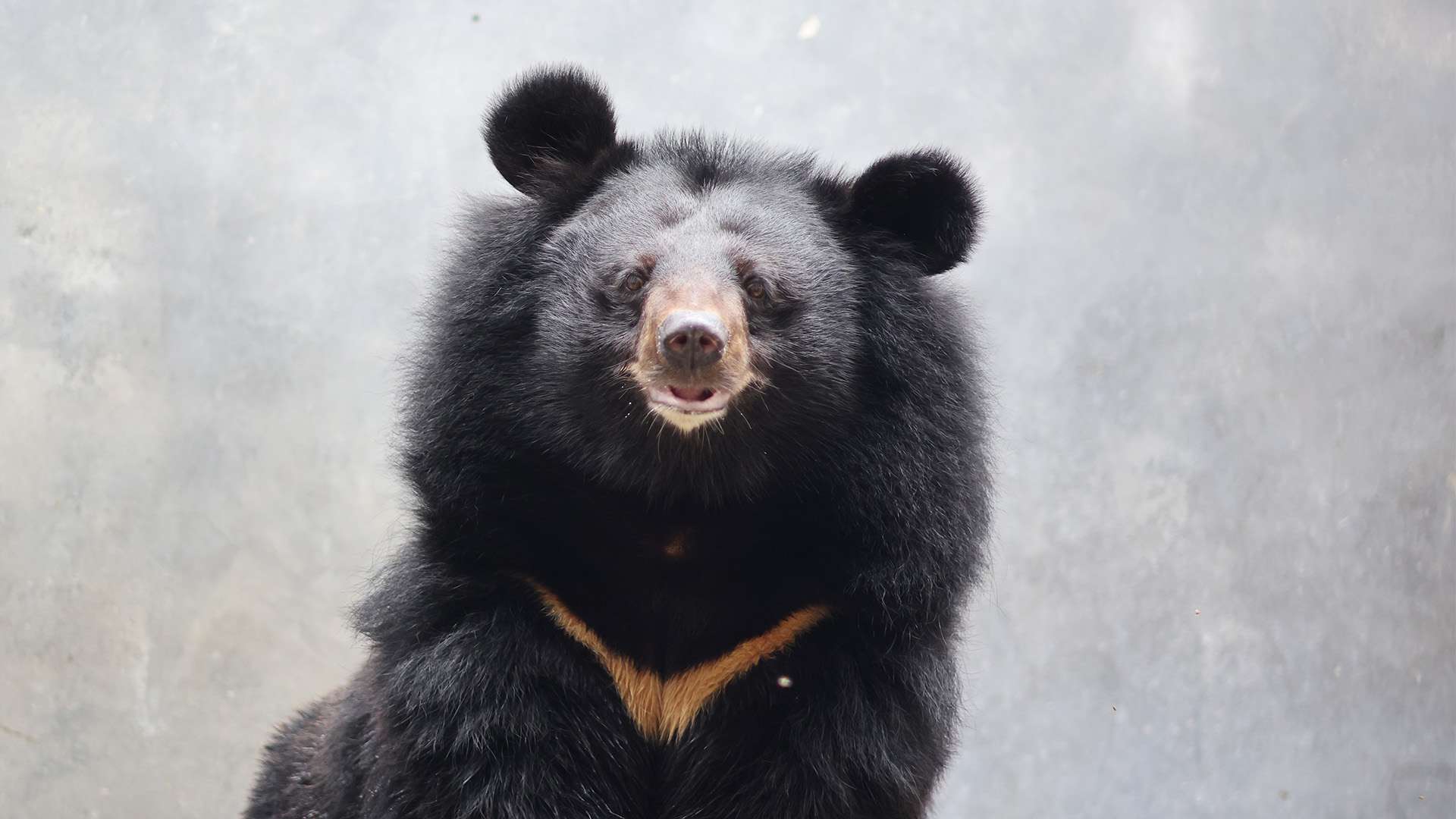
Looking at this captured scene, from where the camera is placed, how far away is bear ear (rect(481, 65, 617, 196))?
9.44 ft

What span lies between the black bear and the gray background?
4.89 feet

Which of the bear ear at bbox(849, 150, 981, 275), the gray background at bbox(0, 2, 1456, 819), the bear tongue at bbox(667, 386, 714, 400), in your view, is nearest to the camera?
the bear tongue at bbox(667, 386, 714, 400)

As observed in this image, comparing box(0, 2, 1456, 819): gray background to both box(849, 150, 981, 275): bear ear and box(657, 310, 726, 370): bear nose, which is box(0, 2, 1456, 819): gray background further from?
box(657, 310, 726, 370): bear nose

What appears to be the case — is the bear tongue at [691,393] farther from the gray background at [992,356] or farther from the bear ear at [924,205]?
the gray background at [992,356]

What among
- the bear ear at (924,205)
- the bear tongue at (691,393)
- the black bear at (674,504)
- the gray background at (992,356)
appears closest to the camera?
the bear tongue at (691,393)

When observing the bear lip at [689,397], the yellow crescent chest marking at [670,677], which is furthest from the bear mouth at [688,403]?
the yellow crescent chest marking at [670,677]

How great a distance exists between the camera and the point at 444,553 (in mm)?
2760

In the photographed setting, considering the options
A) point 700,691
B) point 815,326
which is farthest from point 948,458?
point 700,691

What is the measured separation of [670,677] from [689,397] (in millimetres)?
621

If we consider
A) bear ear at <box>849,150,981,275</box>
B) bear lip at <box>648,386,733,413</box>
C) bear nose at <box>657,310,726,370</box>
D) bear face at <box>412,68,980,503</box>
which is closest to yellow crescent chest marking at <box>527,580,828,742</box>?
bear face at <box>412,68,980,503</box>

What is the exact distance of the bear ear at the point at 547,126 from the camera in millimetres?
2877

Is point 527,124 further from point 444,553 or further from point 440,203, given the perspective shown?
point 440,203

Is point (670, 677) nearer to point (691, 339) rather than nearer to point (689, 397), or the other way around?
point (689, 397)

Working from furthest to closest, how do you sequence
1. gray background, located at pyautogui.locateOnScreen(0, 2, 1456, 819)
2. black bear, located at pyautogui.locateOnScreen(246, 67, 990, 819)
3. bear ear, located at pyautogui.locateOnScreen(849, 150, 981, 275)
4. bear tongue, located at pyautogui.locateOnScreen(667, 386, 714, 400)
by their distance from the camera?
gray background, located at pyautogui.locateOnScreen(0, 2, 1456, 819) < bear ear, located at pyautogui.locateOnScreen(849, 150, 981, 275) < black bear, located at pyautogui.locateOnScreen(246, 67, 990, 819) < bear tongue, located at pyautogui.locateOnScreen(667, 386, 714, 400)
